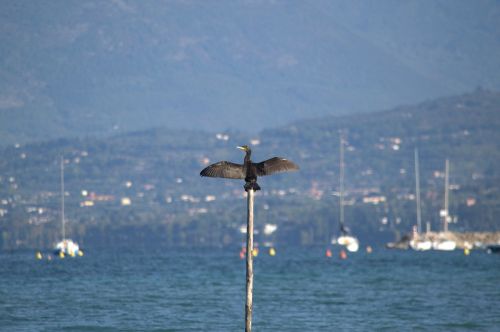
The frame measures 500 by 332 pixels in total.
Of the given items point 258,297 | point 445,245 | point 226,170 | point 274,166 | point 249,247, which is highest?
point 445,245

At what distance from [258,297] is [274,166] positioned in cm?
4486

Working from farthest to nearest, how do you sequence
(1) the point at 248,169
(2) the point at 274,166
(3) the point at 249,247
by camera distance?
(3) the point at 249,247, (2) the point at 274,166, (1) the point at 248,169

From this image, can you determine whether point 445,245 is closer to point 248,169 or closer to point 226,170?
point 248,169

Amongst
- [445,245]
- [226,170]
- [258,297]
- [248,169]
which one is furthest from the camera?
[445,245]

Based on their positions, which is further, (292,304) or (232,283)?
(232,283)

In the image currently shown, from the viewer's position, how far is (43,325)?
73.3m

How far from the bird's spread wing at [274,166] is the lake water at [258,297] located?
2358cm

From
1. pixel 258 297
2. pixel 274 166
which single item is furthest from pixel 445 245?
pixel 274 166

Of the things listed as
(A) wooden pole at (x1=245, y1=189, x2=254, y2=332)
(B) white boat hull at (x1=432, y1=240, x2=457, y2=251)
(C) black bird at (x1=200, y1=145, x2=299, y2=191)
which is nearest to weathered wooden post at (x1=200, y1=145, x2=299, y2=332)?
(C) black bird at (x1=200, y1=145, x2=299, y2=191)

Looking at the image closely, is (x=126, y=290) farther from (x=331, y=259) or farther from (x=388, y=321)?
(x=331, y=259)

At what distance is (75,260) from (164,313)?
264 ft

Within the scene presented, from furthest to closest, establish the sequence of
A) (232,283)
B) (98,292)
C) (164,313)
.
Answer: (232,283), (98,292), (164,313)

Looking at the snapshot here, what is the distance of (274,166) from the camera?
4828cm

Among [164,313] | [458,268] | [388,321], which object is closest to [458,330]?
[388,321]
